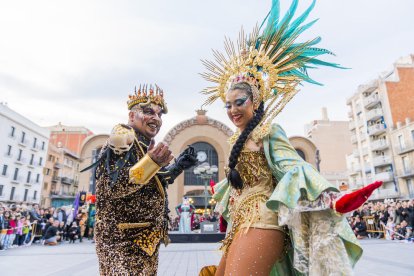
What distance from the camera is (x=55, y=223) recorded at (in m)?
14.9

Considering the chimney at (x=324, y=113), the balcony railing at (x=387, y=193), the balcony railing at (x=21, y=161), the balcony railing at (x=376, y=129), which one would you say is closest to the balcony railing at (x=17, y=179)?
the balcony railing at (x=21, y=161)

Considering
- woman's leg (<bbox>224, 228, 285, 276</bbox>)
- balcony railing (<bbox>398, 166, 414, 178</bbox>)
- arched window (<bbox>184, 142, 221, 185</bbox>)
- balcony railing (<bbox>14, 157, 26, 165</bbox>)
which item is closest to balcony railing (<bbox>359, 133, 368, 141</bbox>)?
balcony railing (<bbox>398, 166, 414, 178</bbox>)

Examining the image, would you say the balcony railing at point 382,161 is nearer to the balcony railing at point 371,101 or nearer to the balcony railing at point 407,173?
the balcony railing at point 407,173

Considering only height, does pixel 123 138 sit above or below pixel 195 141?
below

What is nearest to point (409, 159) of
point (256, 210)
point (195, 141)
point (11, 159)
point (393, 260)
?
point (195, 141)

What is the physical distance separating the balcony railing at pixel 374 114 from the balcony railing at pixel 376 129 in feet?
3.89

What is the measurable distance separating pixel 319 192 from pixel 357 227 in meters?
16.5

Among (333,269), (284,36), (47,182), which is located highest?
(47,182)

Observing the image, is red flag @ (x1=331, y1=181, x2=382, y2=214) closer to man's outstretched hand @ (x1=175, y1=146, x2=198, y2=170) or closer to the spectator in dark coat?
man's outstretched hand @ (x1=175, y1=146, x2=198, y2=170)

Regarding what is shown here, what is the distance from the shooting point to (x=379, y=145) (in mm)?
36969

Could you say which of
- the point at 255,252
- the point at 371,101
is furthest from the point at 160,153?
the point at 371,101

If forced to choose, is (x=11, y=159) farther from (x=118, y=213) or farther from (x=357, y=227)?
(x=118, y=213)

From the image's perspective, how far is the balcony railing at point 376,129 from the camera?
36531 millimetres

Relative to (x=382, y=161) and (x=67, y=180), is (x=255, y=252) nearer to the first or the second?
(x=382, y=161)
